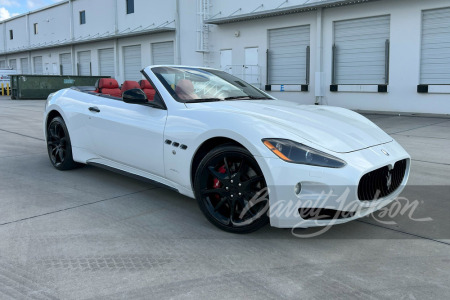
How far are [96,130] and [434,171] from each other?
446cm

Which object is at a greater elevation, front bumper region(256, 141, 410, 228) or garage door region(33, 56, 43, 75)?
garage door region(33, 56, 43, 75)

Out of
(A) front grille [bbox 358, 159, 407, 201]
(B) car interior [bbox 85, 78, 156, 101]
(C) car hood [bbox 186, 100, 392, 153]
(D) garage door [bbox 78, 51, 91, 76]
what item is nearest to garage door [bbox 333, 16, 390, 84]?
(B) car interior [bbox 85, 78, 156, 101]

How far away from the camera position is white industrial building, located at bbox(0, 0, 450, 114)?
51.5 ft

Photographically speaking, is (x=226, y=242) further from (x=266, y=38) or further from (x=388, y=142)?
(x=266, y=38)

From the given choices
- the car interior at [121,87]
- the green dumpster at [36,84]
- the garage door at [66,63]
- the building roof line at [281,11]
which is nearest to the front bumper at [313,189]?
the car interior at [121,87]

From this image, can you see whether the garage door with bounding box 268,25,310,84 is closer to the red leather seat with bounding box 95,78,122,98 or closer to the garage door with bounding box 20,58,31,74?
the red leather seat with bounding box 95,78,122,98

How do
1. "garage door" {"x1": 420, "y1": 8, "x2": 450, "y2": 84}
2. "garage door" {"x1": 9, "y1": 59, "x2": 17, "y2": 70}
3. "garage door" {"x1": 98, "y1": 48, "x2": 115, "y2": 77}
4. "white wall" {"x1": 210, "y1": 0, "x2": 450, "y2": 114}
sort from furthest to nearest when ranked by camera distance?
1. "garage door" {"x1": 9, "y1": 59, "x2": 17, "y2": 70}
2. "garage door" {"x1": 98, "y1": 48, "x2": 115, "y2": 77}
3. "white wall" {"x1": 210, "y1": 0, "x2": 450, "y2": 114}
4. "garage door" {"x1": 420, "y1": 8, "x2": 450, "y2": 84}

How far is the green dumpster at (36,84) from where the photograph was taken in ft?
85.5

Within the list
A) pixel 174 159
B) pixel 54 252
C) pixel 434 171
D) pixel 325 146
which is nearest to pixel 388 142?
pixel 325 146

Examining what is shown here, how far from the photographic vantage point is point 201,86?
14.5ft

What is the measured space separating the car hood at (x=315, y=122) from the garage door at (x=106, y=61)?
28.6 metres

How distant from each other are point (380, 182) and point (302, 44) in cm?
1698

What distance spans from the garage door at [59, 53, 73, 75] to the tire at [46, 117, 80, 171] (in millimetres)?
31944

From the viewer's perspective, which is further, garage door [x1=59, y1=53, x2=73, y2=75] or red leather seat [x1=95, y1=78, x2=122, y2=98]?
garage door [x1=59, y1=53, x2=73, y2=75]
